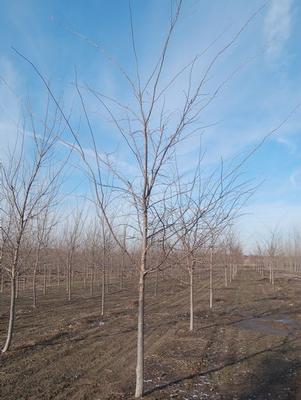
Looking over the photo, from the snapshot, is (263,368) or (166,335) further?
(166,335)

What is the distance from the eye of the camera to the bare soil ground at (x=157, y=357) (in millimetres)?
5301

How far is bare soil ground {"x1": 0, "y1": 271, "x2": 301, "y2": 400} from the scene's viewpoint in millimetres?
5301

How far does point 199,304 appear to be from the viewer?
16.0 m

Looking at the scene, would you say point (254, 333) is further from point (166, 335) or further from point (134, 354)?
point (134, 354)

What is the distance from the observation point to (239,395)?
5.13 metres

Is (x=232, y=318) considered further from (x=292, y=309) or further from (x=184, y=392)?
(x=184, y=392)

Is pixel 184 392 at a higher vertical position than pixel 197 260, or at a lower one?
lower

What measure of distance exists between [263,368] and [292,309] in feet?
30.3

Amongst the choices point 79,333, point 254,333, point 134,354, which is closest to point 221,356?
point 134,354

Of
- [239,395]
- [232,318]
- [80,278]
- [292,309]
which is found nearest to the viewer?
[239,395]

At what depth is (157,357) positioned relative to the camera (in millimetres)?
7020

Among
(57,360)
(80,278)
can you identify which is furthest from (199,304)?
(80,278)

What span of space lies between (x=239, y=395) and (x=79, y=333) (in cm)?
508

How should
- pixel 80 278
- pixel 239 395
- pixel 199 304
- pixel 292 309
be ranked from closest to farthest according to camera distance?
pixel 239 395, pixel 292 309, pixel 199 304, pixel 80 278
